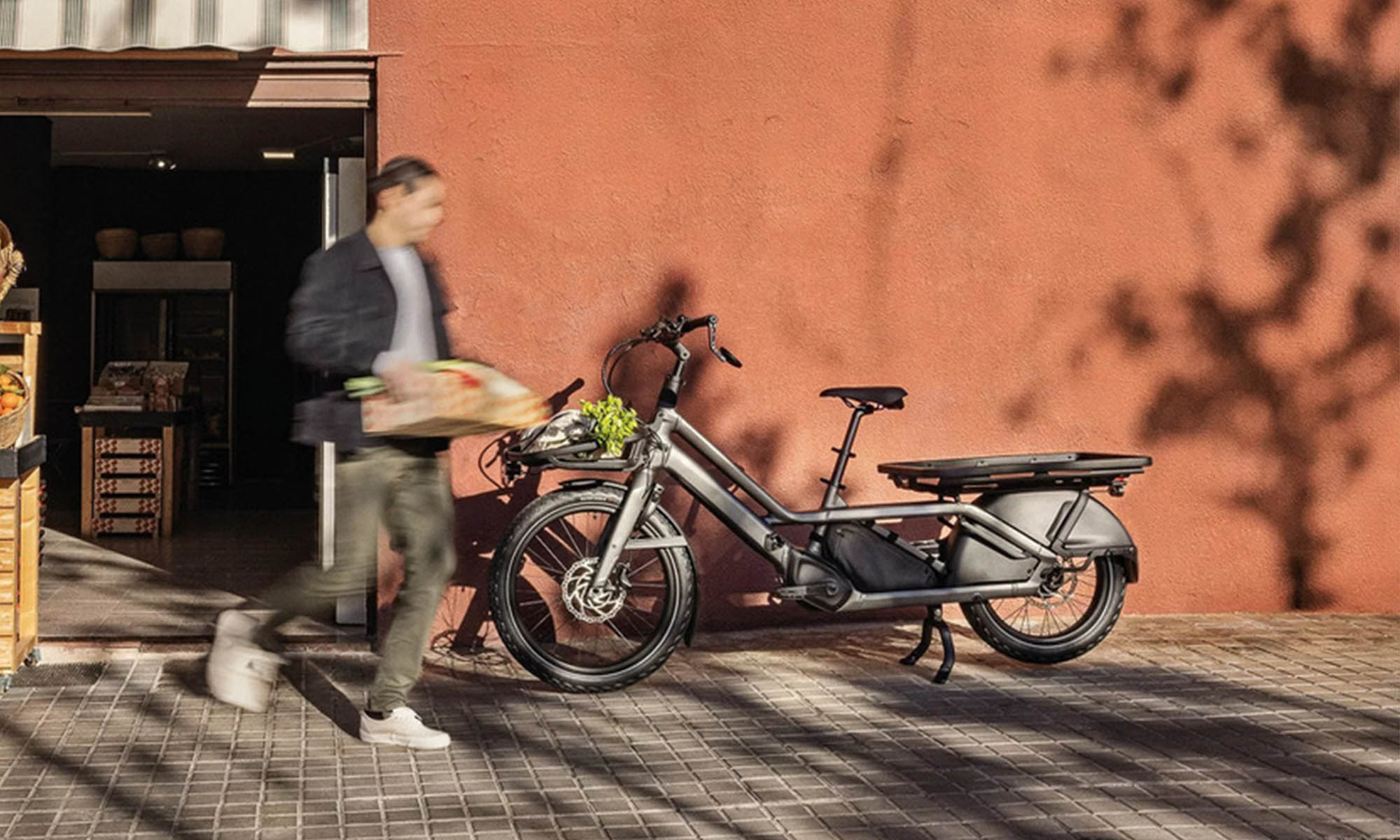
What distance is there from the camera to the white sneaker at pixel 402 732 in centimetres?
555

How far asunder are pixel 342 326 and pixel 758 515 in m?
2.06

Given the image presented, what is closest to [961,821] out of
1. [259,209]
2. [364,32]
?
[364,32]

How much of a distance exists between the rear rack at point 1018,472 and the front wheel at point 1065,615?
35 cm

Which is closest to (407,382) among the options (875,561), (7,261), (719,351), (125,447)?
(719,351)

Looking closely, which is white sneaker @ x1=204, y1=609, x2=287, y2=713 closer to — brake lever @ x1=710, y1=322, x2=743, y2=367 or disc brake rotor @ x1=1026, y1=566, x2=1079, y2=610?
brake lever @ x1=710, y1=322, x2=743, y2=367

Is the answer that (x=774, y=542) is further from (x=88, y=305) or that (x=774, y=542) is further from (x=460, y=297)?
(x=88, y=305)

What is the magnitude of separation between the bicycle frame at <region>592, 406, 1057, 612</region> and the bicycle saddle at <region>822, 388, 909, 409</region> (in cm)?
16

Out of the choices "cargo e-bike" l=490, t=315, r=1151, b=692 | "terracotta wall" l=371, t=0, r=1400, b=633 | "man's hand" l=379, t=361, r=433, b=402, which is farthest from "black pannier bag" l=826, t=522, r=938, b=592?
"man's hand" l=379, t=361, r=433, b=402

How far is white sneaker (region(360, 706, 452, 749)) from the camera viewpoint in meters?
5.55

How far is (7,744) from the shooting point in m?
5.59

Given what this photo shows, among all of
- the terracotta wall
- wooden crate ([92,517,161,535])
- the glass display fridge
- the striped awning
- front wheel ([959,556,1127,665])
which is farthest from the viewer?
the glass display fridge

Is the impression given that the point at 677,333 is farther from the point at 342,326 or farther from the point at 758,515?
the point at 342,326

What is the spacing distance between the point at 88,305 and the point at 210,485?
2.66 metres

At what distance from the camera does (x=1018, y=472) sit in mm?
6770
